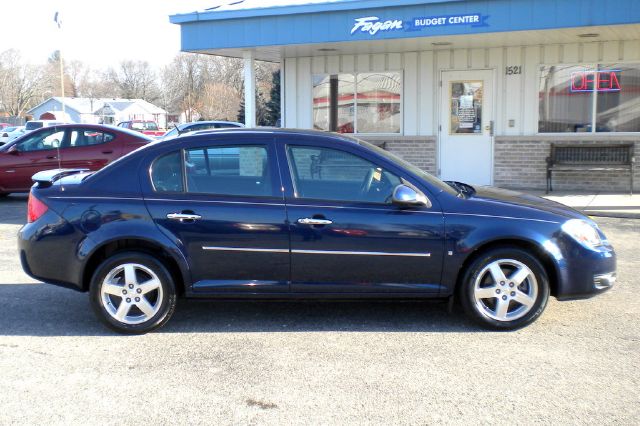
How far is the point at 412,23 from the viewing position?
11.3 metres

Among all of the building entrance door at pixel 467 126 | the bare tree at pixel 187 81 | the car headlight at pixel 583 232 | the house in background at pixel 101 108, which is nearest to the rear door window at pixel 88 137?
the building entrance door at pixel 467 126

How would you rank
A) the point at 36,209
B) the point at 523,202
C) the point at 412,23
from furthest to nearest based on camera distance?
the point at 412,23 < the point at 523,202 < the point at 36,209

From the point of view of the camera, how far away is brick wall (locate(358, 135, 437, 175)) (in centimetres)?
1380

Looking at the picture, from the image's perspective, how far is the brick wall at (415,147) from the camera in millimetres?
13801

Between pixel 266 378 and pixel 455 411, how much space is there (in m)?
1.25

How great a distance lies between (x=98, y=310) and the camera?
5.07 m

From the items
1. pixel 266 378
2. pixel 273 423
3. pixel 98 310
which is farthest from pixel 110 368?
pixel 273 423

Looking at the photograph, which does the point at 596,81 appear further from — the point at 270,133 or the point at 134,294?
the point at 134,294

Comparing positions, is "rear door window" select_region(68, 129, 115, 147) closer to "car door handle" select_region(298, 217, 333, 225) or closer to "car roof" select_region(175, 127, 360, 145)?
"car roof" select_region(175, 127, 360, 145)

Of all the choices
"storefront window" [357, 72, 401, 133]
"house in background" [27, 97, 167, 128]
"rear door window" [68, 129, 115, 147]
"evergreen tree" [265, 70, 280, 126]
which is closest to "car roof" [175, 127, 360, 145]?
"rear door window" [68, 129, 115, 147]

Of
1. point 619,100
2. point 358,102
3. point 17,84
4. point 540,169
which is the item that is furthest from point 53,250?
point 17,84

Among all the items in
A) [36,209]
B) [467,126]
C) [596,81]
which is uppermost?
[596,81]

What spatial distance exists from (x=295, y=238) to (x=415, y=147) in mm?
9335

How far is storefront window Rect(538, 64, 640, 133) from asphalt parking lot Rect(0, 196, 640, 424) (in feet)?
25.4
